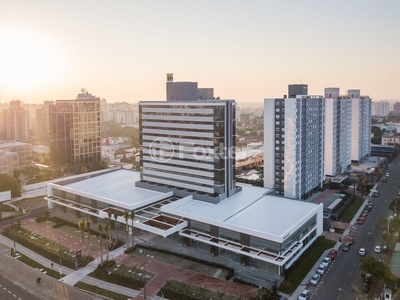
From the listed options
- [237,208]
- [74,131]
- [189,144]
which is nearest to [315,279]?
Answer: [237,208]

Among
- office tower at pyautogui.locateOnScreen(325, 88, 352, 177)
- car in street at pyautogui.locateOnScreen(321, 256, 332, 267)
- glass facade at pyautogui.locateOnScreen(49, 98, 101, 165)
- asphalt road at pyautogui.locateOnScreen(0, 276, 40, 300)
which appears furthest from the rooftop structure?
glass facade at pyautogui.locateOnScreen(49, 98, 101, 165)

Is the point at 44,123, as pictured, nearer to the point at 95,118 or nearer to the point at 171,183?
the point at 95,118

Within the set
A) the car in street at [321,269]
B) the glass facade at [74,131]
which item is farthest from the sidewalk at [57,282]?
the glass facade at [74,131]

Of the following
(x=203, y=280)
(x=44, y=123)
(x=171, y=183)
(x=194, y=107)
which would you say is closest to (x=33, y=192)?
(x=171, y=183)

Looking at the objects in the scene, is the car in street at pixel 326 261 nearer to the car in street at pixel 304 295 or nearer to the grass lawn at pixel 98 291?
the car in street at pixel 304 295

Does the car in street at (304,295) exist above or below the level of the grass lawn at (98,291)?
above

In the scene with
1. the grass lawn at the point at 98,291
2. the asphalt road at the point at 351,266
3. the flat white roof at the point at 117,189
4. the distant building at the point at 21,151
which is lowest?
the grass lawn at the point at 98,291
